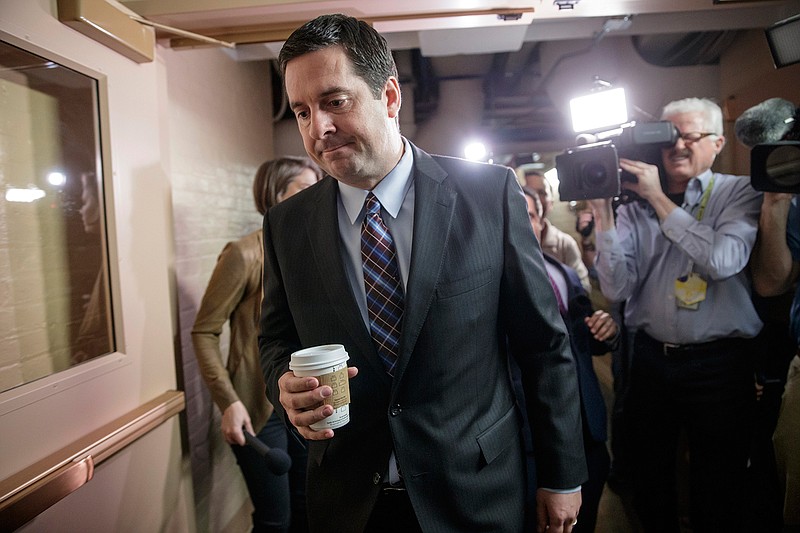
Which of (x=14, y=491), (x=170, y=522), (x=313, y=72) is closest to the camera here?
(x=313, y=72)

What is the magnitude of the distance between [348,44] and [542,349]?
81cm

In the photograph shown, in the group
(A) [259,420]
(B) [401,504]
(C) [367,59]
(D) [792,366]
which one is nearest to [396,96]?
(C) [367,59]

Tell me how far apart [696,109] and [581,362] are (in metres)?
1.10

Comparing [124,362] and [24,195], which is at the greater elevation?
[24,195]

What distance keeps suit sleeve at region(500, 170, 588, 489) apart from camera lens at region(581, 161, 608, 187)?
2.66 feet

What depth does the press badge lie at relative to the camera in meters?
1.75

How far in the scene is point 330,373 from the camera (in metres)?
0.85

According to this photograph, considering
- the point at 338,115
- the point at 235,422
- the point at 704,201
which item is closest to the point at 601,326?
the point at 704,201

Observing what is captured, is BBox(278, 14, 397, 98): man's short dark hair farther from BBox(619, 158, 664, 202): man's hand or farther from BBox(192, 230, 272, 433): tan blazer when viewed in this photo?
BBox(619, 158, 664, 202): man's hand

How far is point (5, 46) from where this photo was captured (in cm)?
115

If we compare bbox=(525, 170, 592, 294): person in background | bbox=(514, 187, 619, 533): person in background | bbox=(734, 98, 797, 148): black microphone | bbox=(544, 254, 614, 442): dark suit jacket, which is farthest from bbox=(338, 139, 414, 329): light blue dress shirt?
bbox=(525, 170, 592, 294): person in background

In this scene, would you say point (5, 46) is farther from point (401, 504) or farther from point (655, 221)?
point (655, 221)

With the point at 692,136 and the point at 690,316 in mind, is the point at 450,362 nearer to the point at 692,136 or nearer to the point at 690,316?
the point at 690,316

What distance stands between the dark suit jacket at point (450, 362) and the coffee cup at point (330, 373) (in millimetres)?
145
